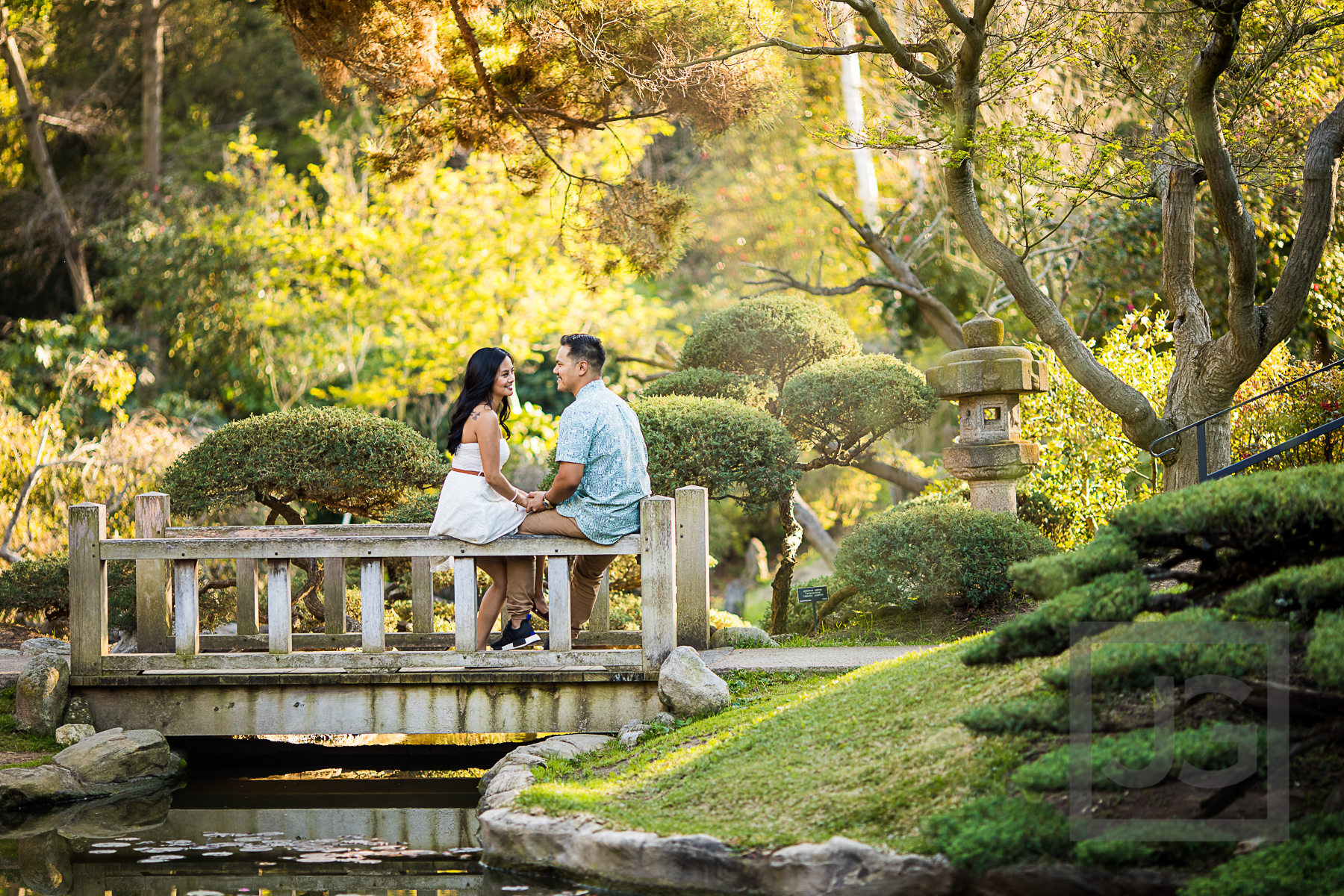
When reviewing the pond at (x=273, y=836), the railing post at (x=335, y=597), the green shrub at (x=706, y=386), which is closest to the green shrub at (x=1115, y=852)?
the pond at (x=273, y=836)

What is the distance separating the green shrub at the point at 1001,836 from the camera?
3467mm

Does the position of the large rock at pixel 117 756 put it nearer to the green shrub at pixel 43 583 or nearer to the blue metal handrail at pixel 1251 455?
the green shrub at pixel 43 583

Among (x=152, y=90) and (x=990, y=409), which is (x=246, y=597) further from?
(x=152, y=90)

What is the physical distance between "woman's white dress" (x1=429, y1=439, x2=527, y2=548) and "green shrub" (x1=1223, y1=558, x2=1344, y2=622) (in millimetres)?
3266

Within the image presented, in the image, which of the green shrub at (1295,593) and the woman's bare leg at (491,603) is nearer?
the green shrub at (1295,593)

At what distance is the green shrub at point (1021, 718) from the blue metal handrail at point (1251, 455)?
63.6 inches

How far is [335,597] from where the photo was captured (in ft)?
22.0

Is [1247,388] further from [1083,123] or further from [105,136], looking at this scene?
[105,136]

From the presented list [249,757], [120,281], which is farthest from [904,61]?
[120,281]

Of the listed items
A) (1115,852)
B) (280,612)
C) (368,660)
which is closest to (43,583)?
(280,612)

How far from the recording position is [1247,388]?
353 inches

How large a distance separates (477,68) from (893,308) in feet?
25.1

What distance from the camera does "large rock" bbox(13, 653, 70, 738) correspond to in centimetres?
576

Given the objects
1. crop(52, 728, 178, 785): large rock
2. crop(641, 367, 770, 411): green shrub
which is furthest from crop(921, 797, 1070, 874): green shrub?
crop(641, 367, 770, 411): green shrub
